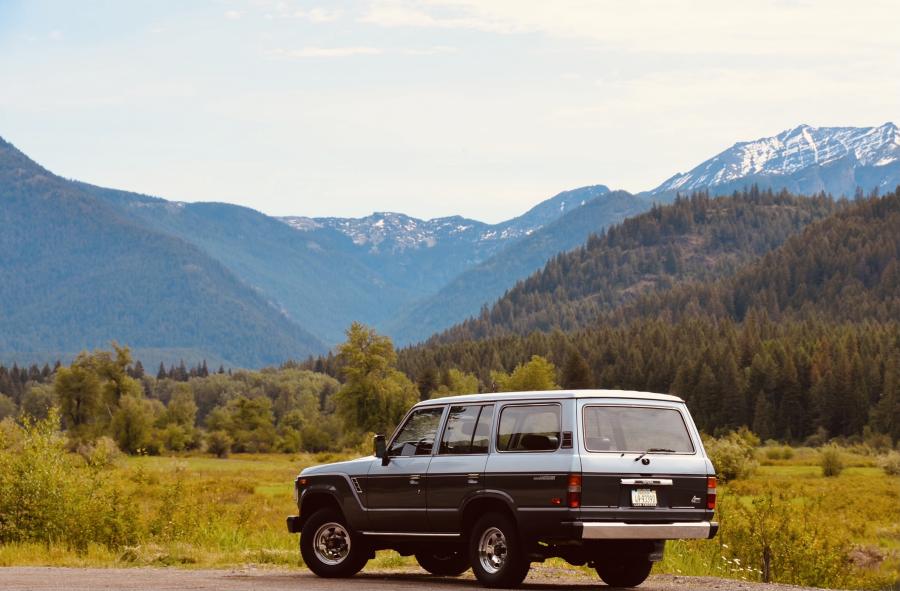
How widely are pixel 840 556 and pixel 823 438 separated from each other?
115 metres

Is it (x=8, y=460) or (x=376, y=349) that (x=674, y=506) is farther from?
(x=376, y=349)

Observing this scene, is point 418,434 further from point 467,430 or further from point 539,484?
point 539,484

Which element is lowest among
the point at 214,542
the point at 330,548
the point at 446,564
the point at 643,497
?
the point at 214,542

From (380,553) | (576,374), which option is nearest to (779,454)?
(576,374)

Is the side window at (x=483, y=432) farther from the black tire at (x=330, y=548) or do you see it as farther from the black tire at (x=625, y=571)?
the black tire at (x=330, y=548)

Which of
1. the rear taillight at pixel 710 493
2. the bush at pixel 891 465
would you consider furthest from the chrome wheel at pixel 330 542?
the bush at pixel 891 465

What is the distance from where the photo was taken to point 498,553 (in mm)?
19031

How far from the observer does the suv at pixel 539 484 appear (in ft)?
59.4

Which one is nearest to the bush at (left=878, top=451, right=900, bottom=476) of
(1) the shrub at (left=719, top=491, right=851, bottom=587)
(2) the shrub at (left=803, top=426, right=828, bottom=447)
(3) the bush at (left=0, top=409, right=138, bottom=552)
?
(2) the shrub at (left=803, top=426, right=828, bottom=447)

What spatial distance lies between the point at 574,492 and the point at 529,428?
1.40 m

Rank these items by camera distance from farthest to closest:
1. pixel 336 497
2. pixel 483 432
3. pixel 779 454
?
pixel 779 454 < pixel 336 497 < pixel 483 432

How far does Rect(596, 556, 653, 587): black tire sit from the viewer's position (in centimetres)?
2016

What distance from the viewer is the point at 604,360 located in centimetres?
19512

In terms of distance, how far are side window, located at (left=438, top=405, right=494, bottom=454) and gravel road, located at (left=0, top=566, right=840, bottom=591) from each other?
81.3 inches
